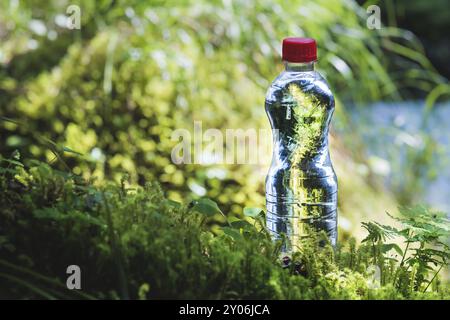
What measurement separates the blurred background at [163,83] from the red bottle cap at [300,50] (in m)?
1.66

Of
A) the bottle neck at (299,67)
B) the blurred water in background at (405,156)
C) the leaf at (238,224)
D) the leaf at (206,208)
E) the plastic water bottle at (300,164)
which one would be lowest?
the leaf at (238,224)

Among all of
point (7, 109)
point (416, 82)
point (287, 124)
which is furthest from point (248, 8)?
point (416, 82)

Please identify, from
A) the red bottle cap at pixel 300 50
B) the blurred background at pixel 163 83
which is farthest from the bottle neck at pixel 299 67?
the blurred background at pixel 163 83

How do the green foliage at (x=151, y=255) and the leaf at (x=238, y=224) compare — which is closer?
the green foliage at (x=151, y=255)

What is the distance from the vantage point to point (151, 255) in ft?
4.24

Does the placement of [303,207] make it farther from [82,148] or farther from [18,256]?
[82,148]

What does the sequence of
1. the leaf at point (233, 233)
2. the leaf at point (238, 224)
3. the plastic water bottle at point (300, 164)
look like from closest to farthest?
1. the leaf at point (233, 233)
2. the leaf at point (238, 224)
3. the plastic water bottle at point (300, 164)

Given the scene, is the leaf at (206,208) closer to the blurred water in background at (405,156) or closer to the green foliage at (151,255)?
the green foliage at (151,255)

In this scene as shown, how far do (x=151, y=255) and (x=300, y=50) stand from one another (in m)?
0.55

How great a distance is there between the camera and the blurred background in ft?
11.0

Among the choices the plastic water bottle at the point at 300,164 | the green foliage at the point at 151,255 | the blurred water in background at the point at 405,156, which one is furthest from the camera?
the blurred water in background at the point at 405,156

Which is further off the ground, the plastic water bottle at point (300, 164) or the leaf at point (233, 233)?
the plastic water bottle at point (300, 164)

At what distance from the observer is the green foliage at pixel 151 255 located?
1.28 metres
